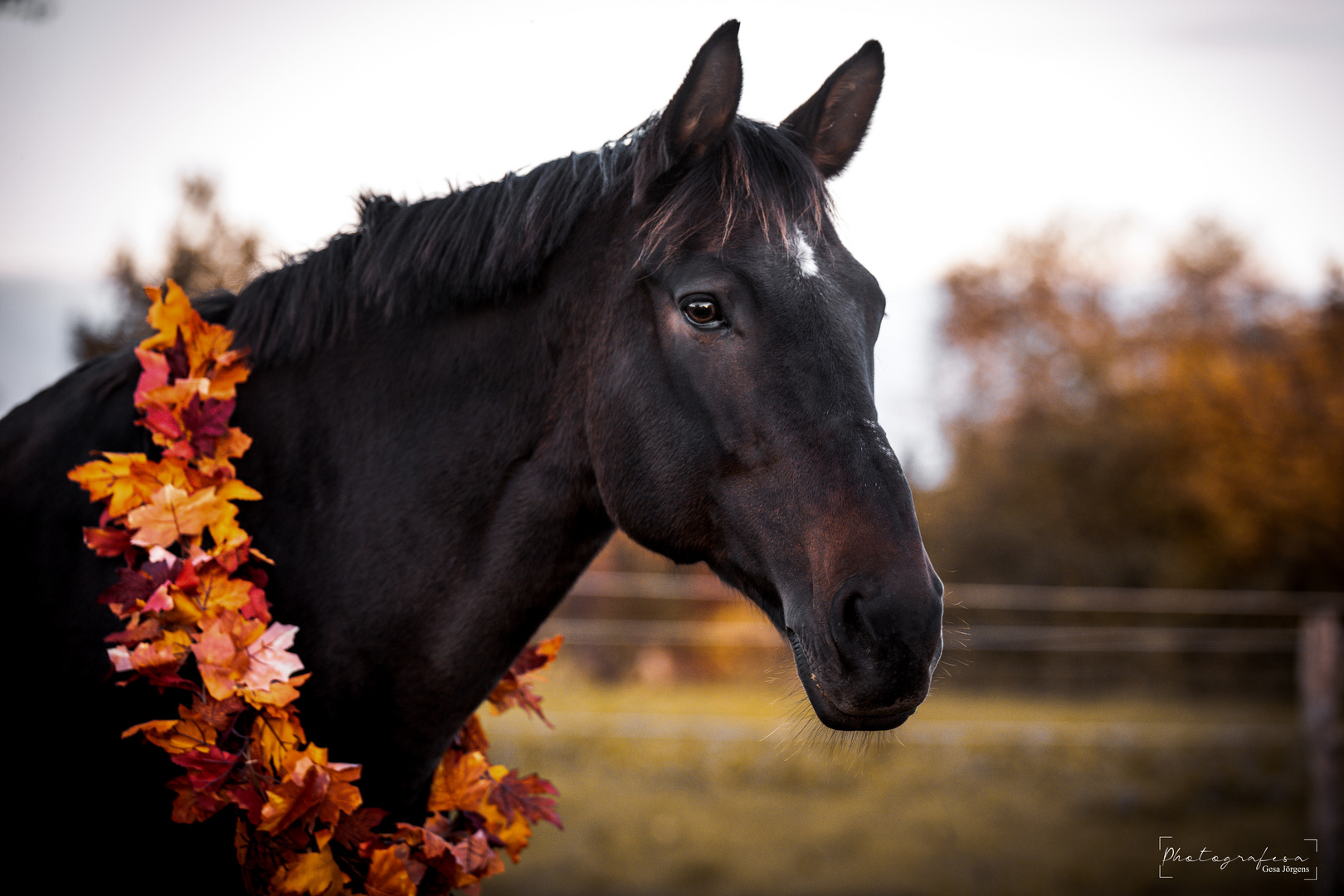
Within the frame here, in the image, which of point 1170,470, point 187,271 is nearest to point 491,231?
point 187,271

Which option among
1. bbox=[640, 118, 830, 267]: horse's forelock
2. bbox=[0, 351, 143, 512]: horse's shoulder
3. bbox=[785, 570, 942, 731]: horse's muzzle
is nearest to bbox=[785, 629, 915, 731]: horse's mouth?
bbox=[785, 570, 942, 731]: horse's muzzle

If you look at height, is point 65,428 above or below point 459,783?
above

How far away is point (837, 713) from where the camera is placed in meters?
1.56

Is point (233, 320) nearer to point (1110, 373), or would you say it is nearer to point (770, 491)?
point (770, 491)

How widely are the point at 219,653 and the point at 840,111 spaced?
1.94 metres

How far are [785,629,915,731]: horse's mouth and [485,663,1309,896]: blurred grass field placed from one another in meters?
3.23

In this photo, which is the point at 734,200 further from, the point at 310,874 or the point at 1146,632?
the point at 1146,632

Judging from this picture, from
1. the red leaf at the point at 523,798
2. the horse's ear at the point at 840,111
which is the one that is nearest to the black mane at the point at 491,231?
the horse's ear at the point at 840,111

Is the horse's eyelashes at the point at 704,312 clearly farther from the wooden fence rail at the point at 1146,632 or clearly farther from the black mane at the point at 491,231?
the wooden fence rail at the point at 1146,632

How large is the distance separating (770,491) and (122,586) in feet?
4.56

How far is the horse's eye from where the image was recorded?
5.81ft

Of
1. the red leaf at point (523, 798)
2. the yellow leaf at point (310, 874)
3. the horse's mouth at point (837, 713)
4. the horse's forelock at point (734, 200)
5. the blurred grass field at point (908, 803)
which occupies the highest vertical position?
the horse's forelock at point (734, 200)

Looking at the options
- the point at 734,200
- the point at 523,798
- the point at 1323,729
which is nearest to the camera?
the point at 734,200

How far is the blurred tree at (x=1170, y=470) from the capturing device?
621 inches
